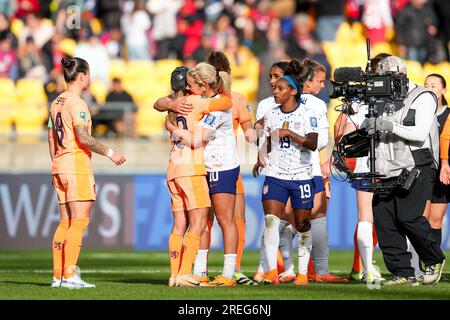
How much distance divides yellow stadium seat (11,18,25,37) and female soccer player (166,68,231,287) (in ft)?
48.2

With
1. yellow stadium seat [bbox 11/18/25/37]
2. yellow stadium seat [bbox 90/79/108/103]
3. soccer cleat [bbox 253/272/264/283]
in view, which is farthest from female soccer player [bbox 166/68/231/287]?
yellow stadium seat [bbox 11/18/25/37]

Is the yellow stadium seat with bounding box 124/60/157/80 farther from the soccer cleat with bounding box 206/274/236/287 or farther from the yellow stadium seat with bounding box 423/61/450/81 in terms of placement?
the soccer cleat with bounding box 206/274/236/287

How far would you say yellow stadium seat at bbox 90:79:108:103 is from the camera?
24.2m

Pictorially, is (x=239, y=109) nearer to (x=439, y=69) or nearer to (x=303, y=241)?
(x=303, y=241)

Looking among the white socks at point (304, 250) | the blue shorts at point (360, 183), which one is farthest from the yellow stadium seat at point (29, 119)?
the blue shorts at point (360, 183)

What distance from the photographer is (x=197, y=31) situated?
26188 millimetres

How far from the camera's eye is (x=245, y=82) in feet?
79.2

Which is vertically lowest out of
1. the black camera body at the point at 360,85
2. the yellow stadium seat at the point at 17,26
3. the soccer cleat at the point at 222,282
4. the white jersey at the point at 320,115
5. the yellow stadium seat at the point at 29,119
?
the soccer cleat at the point at 222,282

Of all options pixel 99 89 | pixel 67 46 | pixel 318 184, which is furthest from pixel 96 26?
pixel 318 184

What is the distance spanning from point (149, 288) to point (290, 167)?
6.27ft

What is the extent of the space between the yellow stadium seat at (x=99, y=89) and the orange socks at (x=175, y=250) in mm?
11793

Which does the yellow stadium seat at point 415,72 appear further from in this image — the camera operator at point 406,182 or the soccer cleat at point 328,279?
the camera operator at point 406,182

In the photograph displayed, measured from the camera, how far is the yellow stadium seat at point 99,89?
2416 cm
